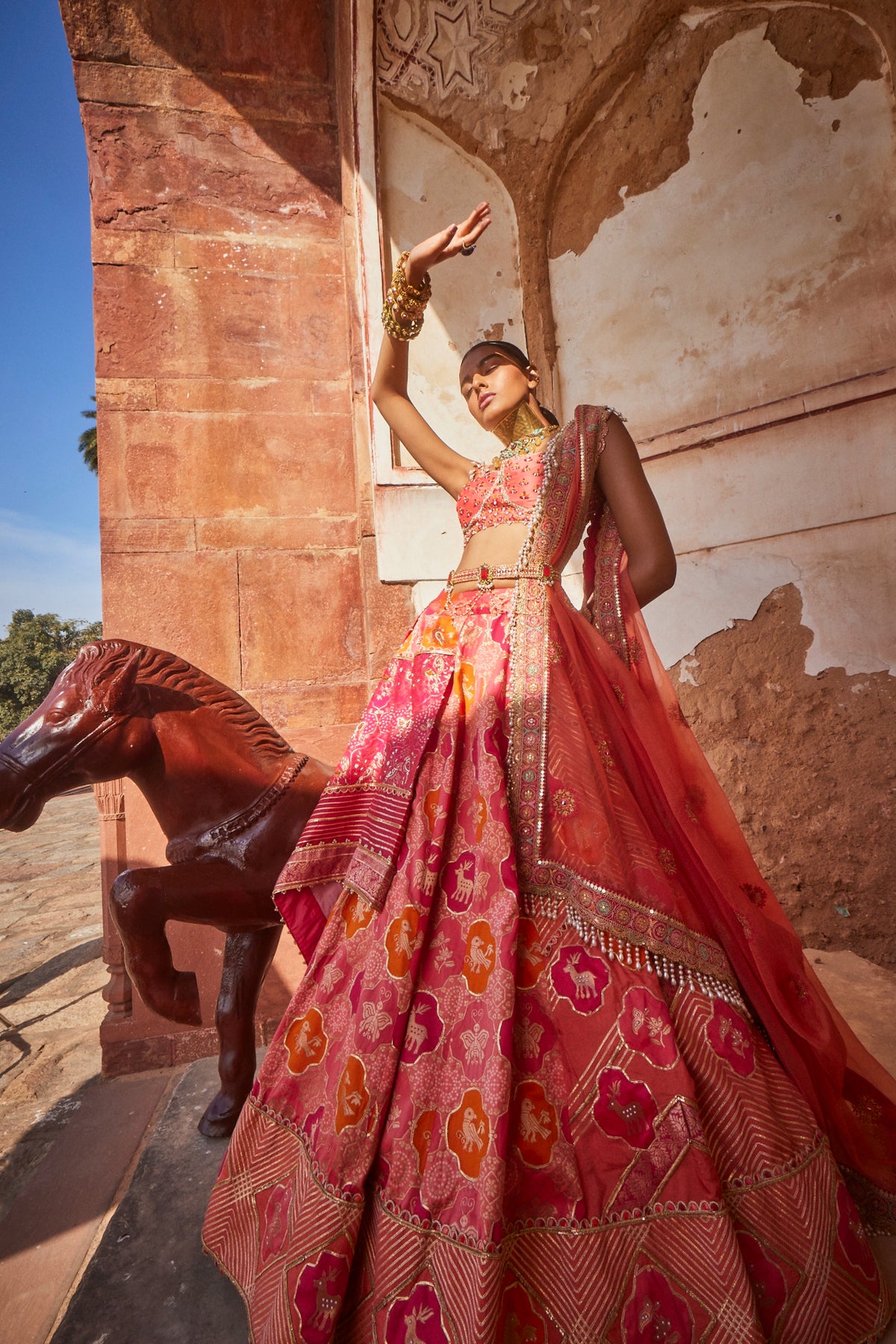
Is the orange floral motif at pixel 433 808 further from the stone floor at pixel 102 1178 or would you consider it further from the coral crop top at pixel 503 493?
the stone floor at pixel 102 1178

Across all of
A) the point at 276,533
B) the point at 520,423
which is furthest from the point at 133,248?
the point at 520,423

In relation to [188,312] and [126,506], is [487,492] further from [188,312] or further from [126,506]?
[188,312]

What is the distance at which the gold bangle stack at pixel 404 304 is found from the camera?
6.11 ft

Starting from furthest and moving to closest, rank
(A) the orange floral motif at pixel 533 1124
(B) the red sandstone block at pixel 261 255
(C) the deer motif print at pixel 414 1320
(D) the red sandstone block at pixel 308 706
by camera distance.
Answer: (B) the red sandstone block at pixel 261 255, (D) the red sandstone block at pixel 308 706, (A) the orange floral motif at pixel 533 1124, (C) the deer motif print at pixel 414 1320

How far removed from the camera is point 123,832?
2805mm

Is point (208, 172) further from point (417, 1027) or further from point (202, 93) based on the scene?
point (417, 1027)

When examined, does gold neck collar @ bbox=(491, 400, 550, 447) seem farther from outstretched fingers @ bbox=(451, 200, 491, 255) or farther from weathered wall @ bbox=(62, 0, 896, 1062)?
weathered wall @ bbox=(62, 0, 896, 1062)

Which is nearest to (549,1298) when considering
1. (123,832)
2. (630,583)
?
(630,583)

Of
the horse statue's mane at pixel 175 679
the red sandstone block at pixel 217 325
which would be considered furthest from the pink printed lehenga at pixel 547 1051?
the red sandstone block at pixel 217 325

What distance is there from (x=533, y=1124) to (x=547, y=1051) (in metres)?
0.11

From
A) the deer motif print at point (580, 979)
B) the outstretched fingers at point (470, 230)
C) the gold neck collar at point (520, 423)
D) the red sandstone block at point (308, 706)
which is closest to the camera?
the deer motif print at point (580, 979)

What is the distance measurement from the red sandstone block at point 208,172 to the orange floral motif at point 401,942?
3321 millimetres

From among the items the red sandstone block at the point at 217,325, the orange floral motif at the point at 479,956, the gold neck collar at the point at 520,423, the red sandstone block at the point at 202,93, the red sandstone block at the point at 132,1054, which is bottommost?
the red sandstone block at the point at 132,1054

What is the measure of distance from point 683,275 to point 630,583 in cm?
221
